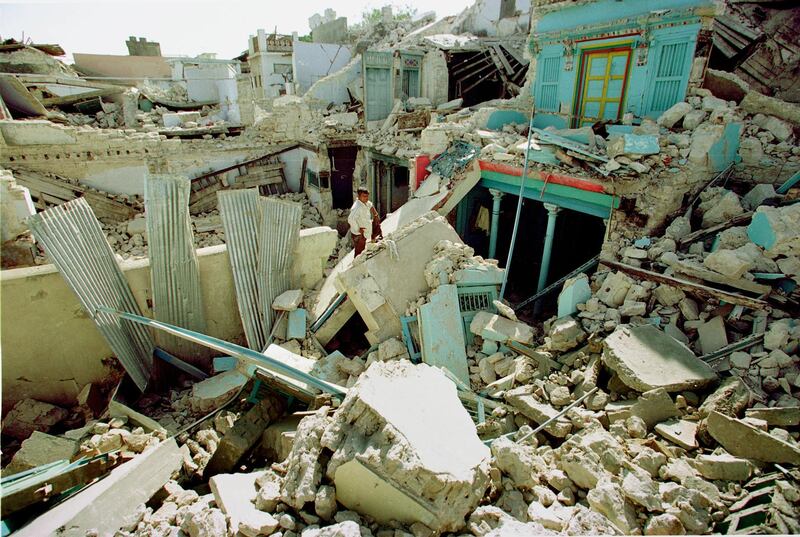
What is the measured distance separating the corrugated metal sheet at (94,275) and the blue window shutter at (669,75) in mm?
10242

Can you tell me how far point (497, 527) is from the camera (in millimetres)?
2691

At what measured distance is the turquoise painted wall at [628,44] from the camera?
332 inches

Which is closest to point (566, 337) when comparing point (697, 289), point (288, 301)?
point (697, 289)

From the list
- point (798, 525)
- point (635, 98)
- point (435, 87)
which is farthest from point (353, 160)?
point (798, 525)

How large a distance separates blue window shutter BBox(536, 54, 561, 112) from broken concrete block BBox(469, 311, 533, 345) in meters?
7.53

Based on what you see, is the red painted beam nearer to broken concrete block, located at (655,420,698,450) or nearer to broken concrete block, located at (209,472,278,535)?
broken concrete block, located at (655,420,698,450)

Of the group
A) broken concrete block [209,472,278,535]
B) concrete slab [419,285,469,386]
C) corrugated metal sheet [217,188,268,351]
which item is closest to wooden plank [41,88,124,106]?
corrugated metal sheet [217,188,268,351]

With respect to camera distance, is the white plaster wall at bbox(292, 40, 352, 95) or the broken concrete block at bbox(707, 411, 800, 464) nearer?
the broken concrete block at bbox(707, 411, 800, 464)

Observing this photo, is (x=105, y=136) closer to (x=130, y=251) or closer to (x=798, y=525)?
(x=130, y=251)

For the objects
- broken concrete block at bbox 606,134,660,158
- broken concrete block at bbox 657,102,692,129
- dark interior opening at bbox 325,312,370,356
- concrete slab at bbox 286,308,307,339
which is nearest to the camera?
concrete slab at bbox 286,308,307,339

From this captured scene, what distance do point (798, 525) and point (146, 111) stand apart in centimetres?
2451

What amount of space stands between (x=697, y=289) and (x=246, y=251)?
19.2 feet

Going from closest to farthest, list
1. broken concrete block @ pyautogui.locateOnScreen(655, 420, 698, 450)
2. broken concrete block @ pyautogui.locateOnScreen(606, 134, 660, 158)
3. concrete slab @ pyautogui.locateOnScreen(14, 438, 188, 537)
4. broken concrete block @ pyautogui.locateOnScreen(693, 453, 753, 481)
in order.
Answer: concrete slab @ pyautogui.locateOnScreen(14, 438, 188, 537) → broken concrete block @ pyautogui.locateOnScreen(693, 453, 753, 481) → broken concrete block @ pyautogui.locateOnScreen(655, 420, 698, 450) → broken concrete block @ pyautogui.locateOnScreen(606, 134, 660, 158)

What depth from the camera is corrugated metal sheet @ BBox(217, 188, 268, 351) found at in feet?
19.6
